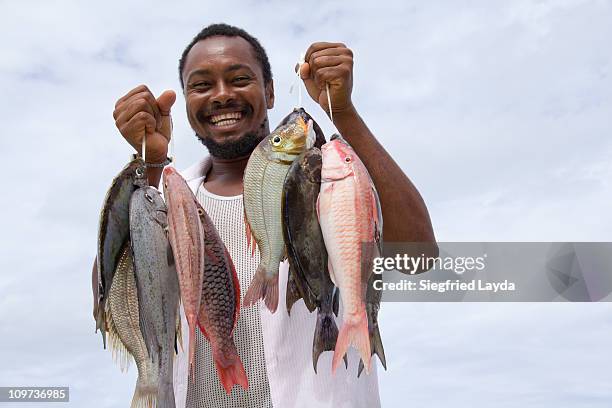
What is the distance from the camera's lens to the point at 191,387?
4.48 meters

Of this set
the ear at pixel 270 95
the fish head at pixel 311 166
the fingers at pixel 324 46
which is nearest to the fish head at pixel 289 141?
the fish head at pixel 311 166

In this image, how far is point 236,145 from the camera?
506 centimetres

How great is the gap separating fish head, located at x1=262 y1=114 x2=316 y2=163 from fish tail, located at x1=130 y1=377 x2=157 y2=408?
128 centimetres

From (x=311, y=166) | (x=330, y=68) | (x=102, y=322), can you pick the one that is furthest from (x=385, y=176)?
(x=102, y=322)

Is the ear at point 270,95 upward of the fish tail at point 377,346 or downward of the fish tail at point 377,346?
upward

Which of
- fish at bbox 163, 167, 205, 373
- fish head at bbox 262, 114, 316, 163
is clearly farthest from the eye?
fish at bbox 163, 167, 205, 373

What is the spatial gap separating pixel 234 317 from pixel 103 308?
2.39 ft

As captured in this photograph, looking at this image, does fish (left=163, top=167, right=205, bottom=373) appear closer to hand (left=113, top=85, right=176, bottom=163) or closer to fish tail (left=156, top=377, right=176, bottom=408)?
fish tail (left=156, top=377, right=176, bottom=408)

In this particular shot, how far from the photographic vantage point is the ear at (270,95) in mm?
5625

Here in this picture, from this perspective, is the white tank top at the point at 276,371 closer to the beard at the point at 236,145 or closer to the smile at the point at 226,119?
the beard at the point at 236,145

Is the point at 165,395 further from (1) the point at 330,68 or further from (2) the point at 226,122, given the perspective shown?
(2) the point at 226,122

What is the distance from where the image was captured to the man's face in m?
4.96

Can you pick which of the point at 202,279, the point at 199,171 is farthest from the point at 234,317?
the point at 199,171

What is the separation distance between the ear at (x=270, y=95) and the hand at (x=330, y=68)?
1.49 m
